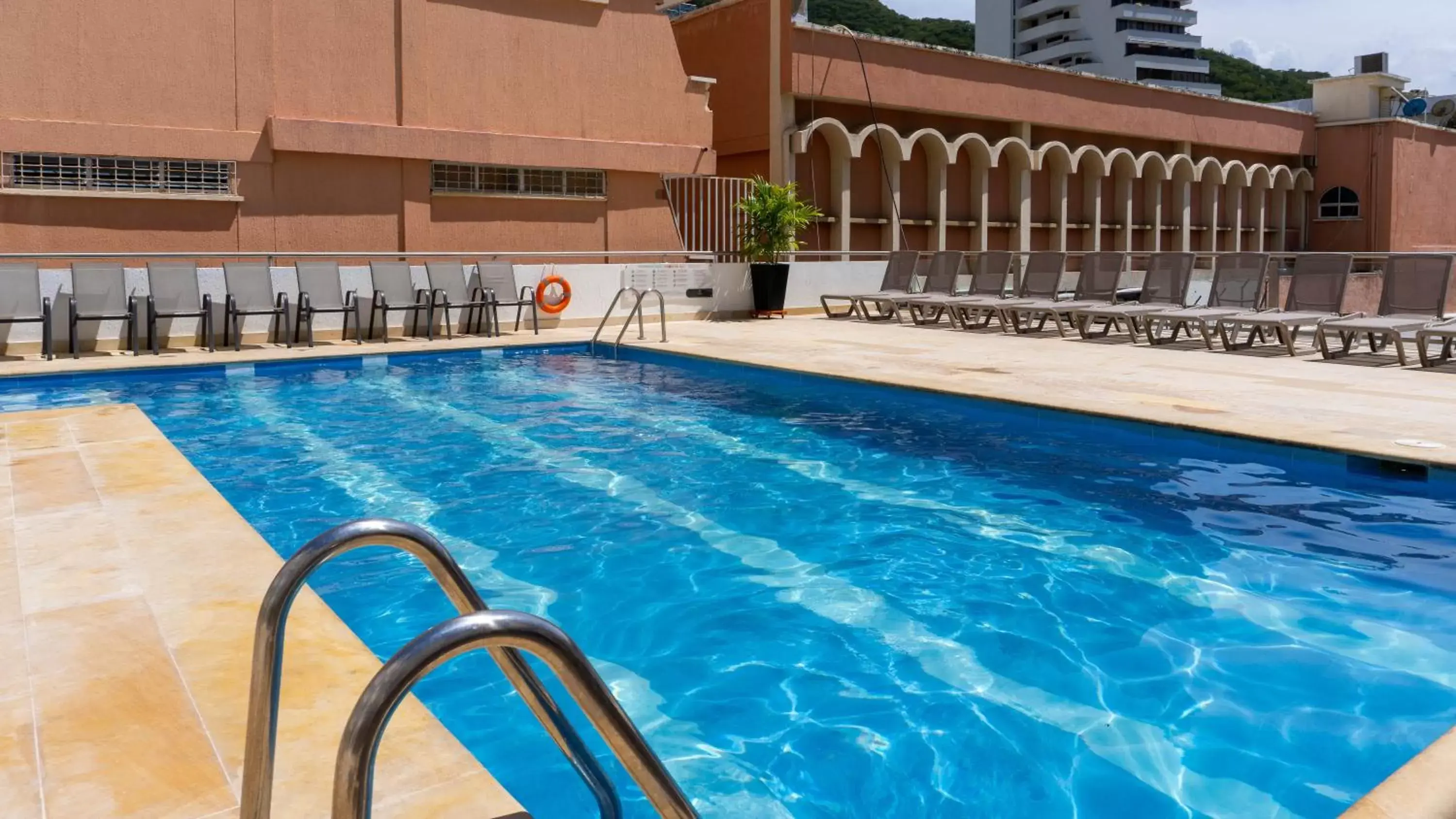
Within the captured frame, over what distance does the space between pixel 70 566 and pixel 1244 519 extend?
17.1 feet

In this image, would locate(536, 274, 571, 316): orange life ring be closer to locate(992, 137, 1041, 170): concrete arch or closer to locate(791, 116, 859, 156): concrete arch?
locate(791, 116, 859, 156): concrete arch

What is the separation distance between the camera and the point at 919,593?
15.4 feet

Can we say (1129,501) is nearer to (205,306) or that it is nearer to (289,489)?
(289,489)

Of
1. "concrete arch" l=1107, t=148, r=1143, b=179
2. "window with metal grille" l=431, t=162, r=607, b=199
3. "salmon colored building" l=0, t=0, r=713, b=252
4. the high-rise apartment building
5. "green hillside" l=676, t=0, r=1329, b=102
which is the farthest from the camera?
the high-rise apartment building

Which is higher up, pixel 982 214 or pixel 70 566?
pixel 982 214

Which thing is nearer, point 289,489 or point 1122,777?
point 1122,777

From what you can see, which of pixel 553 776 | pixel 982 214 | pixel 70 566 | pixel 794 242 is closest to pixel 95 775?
pixel 553 776

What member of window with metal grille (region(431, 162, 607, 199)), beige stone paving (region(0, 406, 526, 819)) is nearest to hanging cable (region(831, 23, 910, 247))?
window with metal grille (region(431, 162, 607, 199))

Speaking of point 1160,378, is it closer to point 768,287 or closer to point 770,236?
point 770,236

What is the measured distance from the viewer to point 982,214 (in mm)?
23594

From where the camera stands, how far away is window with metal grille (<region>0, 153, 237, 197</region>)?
12.5 metres

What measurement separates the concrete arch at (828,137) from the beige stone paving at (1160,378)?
6.37 meters

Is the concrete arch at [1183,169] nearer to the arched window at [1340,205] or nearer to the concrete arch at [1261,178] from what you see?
the concrete arch at [1261,178]

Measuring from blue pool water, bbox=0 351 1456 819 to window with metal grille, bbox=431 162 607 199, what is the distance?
7.80 meters
